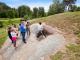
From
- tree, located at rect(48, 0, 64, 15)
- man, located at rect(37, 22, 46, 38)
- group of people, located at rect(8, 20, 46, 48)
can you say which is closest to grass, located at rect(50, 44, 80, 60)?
man, located at rect(37, 22, 46, 38)

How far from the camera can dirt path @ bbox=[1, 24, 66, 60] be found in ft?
66.8

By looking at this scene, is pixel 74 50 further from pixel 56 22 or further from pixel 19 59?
pixel 56 22

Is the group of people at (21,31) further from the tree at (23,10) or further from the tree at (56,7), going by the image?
the tree at (23,10)

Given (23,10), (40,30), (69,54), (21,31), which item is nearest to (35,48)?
(21,31)

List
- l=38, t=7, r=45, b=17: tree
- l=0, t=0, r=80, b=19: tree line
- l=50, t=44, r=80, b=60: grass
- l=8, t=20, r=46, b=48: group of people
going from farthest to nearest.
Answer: l=38, t=7, r=45, b=17: tree
l=0, t=0, r=80, b=19: tree line
l=8, t=20, r=46, b=48: group of people
l=50, t=44, r=80, b=60: grass

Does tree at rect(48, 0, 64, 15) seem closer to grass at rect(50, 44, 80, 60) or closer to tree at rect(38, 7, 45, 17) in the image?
tree at rect(38, 7, 45, 17)

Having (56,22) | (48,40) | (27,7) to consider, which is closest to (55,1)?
(27,7)

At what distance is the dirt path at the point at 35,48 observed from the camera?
2038cm

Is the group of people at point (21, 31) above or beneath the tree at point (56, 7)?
beneath

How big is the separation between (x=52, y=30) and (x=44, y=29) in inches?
31.3

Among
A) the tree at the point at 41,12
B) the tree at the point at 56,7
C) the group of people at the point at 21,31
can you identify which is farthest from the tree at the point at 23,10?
the group of people at the point at 21,31

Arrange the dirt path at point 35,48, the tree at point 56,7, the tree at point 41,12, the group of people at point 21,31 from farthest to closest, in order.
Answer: the tree at point 41,12 < the tree at point 56,7 < the group of people at point 21,31 < the dirt path at point 35,48

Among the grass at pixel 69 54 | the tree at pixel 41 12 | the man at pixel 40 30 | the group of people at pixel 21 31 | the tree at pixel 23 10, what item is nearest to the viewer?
the grass at pixel 69 54

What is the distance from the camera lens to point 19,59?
21.4 m
